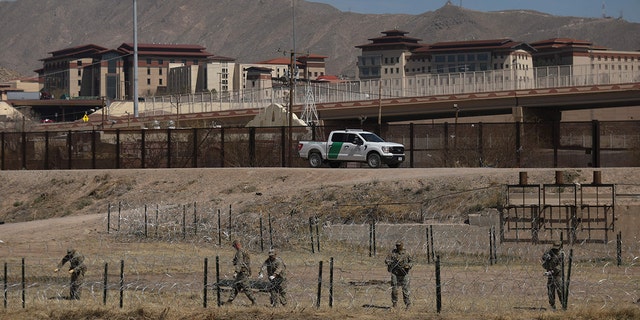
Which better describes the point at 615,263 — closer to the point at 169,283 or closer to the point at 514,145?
the point at 169,283

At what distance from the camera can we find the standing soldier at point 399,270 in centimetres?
2444

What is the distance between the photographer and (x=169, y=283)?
28.7 m

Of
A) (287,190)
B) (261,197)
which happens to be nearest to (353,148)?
(287,190)

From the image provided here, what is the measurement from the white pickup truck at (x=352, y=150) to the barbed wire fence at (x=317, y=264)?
9048mm

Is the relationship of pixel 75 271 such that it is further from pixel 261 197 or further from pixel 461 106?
pixel 461 106

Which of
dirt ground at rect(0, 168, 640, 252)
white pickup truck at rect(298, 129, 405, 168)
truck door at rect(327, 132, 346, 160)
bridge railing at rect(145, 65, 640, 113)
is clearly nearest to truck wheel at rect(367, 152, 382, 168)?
white pickup truck at rect(298, 129, 405, 168)

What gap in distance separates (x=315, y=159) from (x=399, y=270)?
30.8m

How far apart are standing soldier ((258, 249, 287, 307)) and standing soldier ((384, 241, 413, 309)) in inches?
87.9

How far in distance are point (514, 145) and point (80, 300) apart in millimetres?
31702

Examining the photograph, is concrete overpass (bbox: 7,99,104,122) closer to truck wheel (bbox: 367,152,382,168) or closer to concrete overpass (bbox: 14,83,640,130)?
concrete overpass (bbox: 14,83,640,130)

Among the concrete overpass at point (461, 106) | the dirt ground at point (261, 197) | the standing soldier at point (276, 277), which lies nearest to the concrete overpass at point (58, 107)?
the concrete overpass at point (461, 106)

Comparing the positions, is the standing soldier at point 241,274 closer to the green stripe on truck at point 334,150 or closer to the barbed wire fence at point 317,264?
the barbed wire fence at point 317,264

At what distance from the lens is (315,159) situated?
181 ft

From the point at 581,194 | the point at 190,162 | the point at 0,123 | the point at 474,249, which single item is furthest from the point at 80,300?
the point at 0,123
